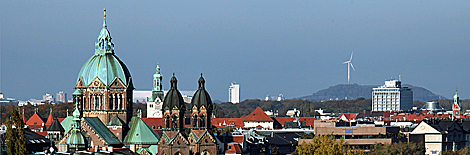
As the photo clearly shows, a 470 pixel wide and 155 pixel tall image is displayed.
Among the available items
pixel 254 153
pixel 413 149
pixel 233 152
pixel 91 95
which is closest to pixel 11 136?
pixel 91 95

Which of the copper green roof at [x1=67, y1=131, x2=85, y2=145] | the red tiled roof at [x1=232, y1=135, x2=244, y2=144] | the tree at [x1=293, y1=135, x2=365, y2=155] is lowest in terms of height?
the tree at [x1=293, y1=135, x2=365, y2=155]

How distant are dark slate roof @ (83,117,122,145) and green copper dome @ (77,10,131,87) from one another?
171 inches

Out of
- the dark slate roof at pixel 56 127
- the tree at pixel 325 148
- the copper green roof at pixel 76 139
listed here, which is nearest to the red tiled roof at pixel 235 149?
the tree at pixel 325 148

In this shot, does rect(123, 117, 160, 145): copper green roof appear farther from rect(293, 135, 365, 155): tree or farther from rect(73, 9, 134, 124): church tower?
rect(293, 135, 365, 155): tree

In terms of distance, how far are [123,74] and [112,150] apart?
12606mm

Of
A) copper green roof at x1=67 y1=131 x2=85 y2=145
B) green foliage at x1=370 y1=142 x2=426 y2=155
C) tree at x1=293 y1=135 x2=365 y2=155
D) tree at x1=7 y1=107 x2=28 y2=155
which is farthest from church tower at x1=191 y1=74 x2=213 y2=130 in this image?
green foliage at x1=370 y1=142 x2=426 y2=155

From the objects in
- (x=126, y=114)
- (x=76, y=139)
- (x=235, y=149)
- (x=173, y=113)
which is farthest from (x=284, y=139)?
(x=76, y=139)

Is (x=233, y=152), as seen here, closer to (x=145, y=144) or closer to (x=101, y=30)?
(x=145, y=144)

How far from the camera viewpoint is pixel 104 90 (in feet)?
354

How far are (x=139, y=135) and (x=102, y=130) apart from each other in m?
4.49

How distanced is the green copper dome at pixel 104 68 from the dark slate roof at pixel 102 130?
4336 millimetres

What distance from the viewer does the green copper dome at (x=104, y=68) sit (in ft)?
355

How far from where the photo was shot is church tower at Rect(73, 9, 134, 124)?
107875mm

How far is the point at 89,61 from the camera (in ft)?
361
